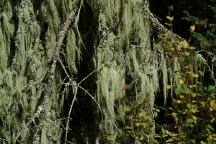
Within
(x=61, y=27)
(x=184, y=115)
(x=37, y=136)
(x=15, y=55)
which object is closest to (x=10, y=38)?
(x=15, y=55)

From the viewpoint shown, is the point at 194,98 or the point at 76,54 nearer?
the point at 76,54

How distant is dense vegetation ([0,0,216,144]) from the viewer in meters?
3.24

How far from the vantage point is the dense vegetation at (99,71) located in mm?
3242

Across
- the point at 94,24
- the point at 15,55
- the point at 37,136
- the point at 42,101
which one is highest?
the point at 94,24

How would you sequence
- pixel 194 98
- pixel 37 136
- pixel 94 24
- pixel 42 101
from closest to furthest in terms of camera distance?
pixel 37 136, pixel 42 101, pixel 94 24, pixel 194 98

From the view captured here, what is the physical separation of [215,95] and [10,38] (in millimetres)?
1555

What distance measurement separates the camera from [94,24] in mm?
3428

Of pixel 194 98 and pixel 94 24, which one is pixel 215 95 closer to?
pixel 194 98

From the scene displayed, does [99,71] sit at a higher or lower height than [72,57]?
lower

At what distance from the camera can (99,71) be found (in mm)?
3277

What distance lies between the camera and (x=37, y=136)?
2.94 metres

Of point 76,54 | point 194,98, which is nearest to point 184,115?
point 194,98

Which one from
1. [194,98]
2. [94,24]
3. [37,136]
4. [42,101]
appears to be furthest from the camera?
[194,98]

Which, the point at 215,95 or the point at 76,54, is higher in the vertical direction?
the point at 76,54
